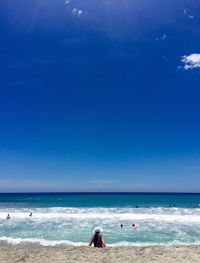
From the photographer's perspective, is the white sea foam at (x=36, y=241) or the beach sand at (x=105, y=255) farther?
the white sea foam at (x=36, y=241)

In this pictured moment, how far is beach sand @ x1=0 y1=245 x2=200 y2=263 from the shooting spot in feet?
31.1

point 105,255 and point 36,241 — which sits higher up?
point 105,255

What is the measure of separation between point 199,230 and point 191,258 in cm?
1296

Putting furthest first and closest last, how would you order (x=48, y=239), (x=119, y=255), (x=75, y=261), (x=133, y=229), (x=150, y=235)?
1. (x=133, y=229)
2. (x=150, y=235)
3. (x=48, y=239)
4. (x=119, y=255)
5. (x=75, y=261)

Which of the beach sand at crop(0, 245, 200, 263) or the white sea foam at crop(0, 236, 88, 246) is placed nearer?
the beach sand at crop(0, 245, 200, 263)

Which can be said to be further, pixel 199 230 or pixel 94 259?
pixel 199 230

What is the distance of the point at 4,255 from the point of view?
1023 cm

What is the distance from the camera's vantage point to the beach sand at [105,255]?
9492mm

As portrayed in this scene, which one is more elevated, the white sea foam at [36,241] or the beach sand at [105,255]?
the beach sand at [105,255]

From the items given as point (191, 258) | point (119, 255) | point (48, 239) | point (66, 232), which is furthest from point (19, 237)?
point (191, 258)

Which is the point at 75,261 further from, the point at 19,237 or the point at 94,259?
the point at 19,237

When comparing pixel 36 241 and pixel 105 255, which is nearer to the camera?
pixel 105 255

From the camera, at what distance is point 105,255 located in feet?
33.2

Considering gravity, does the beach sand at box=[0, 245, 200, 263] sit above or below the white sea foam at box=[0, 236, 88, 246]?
above
